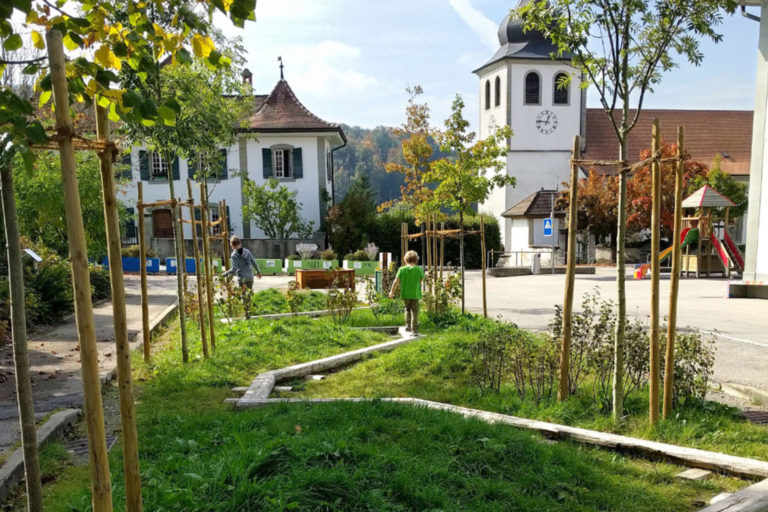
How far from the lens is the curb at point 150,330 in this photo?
7.75 m

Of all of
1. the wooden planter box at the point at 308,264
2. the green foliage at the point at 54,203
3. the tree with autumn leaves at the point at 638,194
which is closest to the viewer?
the green foliage at the point at 54,203

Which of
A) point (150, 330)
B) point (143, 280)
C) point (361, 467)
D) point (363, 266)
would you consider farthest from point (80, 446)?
point (363, 266)

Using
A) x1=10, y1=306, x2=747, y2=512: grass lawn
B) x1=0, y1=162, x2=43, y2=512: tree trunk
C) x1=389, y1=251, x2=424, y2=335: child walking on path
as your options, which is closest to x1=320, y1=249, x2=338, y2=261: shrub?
x1=389, y1=251, x2=424, y2=335: child walking on path

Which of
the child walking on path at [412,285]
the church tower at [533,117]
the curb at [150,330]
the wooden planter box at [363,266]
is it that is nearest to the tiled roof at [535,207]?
the church tower at [533,117]

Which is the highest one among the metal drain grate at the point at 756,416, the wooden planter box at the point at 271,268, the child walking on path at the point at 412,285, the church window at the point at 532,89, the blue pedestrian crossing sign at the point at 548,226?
the church window at the point at 532,89

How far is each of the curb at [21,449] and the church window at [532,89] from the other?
43275 mm

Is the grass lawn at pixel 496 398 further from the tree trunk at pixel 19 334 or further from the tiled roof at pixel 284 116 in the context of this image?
the tiled roof at pixel 284 116

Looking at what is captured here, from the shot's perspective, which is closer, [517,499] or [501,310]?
[517,499]

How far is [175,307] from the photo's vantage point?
50.7 ft

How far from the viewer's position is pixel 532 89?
45250 millimetres

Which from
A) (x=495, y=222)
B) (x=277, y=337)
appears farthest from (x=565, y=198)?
(x=277, y=337)

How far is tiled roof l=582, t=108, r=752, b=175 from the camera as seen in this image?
44875 mm

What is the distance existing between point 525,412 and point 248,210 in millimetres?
29750

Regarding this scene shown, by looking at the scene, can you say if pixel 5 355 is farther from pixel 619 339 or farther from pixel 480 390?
pixel 619 339
